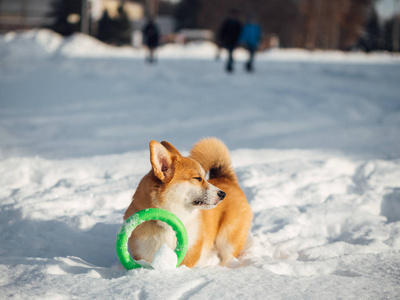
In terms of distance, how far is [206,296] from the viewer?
2.26 metres

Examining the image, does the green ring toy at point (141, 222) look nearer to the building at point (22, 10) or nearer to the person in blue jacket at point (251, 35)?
the person in blue jacket at point (251, 35)

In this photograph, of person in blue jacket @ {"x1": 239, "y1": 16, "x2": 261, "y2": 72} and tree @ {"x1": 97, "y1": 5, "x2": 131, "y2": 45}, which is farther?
tree @ {"x1": 97, "y1": 5, "x2": 131, "y2": 45}

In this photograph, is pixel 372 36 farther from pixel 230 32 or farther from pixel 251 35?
pixel 230 32

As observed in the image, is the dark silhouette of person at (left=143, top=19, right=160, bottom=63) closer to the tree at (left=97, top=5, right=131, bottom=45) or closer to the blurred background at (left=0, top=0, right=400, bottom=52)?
the tree at (left=97, top=5, right=131, bottom=45)

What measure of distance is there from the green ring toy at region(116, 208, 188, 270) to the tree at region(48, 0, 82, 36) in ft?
104

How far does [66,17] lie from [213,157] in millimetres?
31500

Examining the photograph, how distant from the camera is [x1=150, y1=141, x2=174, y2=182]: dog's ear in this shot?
8.22 ft

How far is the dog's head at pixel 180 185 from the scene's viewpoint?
267 cm

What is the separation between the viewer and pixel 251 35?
13.5 m

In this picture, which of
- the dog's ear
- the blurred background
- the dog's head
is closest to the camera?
the dog's ear

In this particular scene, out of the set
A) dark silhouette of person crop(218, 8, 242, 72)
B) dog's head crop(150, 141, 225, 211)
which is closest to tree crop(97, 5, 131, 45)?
dark silhouette of person crop(218, 8, 242, 72)


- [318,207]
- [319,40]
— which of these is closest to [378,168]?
[318,207]

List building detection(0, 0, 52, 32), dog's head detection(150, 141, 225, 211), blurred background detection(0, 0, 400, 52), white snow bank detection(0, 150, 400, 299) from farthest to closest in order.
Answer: blurred background detection(0, 0, 400, 52) → building detection(0, 0, 52, 32) → dog's head detection(150, 141, 225, 211) → white snow bank detection(0, 150, 400, 299)

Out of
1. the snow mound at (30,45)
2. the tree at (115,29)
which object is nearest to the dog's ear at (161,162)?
the snow mound at (30,45)
